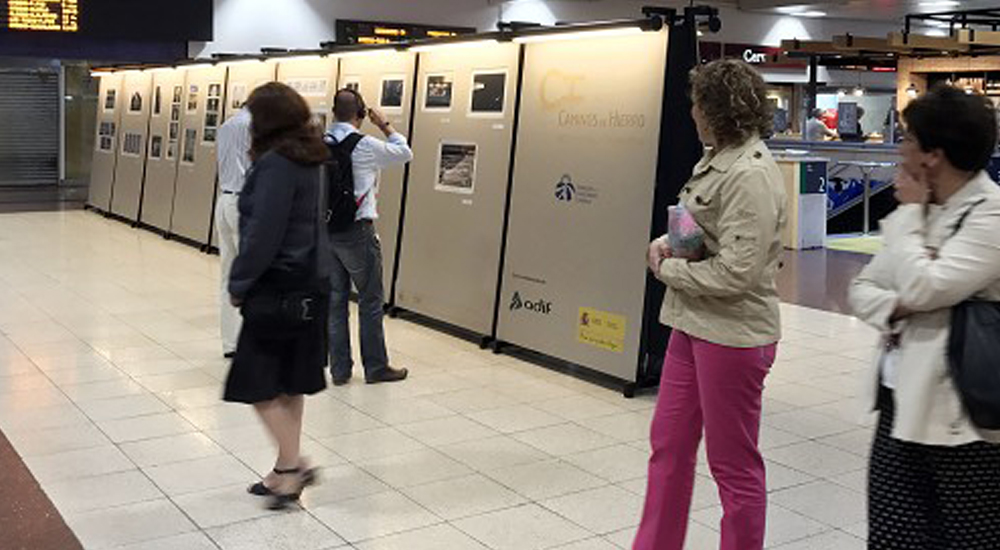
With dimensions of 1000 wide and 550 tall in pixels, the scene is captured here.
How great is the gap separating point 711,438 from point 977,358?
3.01ft

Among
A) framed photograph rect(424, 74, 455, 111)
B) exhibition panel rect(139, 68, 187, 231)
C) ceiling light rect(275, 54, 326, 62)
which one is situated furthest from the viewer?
exhibition panel rect(139, 68, 187, 231)

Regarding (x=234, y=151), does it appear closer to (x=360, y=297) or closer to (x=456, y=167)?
(x=360, y=297)

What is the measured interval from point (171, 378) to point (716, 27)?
345 cm

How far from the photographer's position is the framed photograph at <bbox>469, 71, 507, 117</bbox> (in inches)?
273

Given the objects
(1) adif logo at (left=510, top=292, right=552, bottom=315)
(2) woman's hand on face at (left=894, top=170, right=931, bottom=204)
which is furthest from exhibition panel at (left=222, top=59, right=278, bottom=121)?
(2) woman's hand on face at (left=894, top=170, right=931, bottom=204)

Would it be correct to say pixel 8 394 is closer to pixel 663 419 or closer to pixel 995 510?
pixel 663 419

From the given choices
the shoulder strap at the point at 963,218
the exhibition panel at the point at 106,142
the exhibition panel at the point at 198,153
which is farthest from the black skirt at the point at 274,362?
the exhibition panel at the point at 106,142

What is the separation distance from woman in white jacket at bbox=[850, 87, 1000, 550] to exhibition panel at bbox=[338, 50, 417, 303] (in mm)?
5602

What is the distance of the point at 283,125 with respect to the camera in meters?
3.88

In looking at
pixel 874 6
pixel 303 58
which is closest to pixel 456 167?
pixel 303 58

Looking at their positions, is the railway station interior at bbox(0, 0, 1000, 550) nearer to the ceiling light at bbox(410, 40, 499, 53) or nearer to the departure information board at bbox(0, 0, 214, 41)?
the ceiling light at bbox(410, 40, 499, 53)

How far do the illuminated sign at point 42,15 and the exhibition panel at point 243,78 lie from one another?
2.70m

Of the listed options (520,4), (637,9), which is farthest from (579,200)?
(637,9)

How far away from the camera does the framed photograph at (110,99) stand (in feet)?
Answer: 48.5
